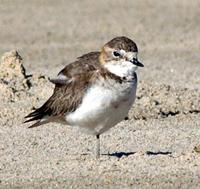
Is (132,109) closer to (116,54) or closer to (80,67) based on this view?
(80,67)

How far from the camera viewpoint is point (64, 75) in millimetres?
10078

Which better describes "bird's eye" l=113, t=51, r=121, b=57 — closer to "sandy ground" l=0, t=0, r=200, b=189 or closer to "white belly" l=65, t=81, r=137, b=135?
"white belly" l=65, t=81, r=137, b=135

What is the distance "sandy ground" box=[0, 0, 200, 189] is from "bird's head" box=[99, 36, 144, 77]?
82cm

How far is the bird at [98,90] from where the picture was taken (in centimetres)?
947

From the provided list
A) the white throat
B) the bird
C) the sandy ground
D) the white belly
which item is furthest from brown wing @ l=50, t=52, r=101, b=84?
the sandy ground

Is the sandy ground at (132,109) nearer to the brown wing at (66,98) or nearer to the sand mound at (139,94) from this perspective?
A: the sand mound at (139,94)

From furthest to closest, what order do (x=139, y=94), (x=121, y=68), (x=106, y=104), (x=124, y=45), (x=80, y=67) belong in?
1. (x=139, y=94)
2. (x=80, y=67)
3. (x=124, y=45)
4. (x=121, y=68)
5. (x=106, y=104)

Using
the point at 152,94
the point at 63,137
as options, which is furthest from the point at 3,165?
the point at 152,94

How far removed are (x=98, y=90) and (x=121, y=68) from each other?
1.10 feet

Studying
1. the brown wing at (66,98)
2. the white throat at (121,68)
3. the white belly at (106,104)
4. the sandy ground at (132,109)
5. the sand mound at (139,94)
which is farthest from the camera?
the sand mound at (139,94)

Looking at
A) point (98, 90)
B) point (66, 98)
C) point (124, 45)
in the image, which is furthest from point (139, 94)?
point (98, 90)

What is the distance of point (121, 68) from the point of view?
9.65 m

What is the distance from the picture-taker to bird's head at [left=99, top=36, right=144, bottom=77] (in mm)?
9625

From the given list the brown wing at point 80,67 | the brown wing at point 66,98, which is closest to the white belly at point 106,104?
the brown wing at point 66,98
